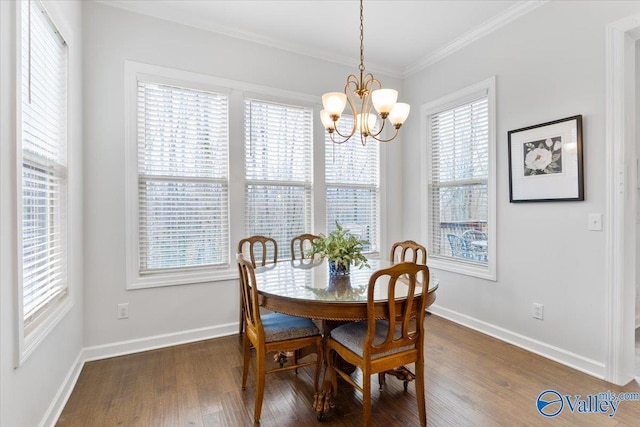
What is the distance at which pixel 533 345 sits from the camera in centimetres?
282

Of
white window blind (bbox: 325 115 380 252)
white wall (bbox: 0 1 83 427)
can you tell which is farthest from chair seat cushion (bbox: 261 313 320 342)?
white window blind (bbox: 325 115 380 252)

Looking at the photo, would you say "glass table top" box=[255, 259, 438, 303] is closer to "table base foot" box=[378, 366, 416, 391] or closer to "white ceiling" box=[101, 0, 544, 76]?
"table base foot" box=[378, 366, 416, 391]

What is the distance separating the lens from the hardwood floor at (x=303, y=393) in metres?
1.92

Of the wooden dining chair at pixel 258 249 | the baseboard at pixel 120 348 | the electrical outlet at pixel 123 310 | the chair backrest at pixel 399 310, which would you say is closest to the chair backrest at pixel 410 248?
the chair backrest at pixel 399 310

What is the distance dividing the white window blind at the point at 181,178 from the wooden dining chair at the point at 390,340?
1834 millimetres

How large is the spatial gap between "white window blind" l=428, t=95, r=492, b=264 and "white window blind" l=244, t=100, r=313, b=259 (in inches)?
61.1

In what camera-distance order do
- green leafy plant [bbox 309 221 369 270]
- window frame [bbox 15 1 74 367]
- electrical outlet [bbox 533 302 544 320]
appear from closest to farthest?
1. window frame [bbox 15 1 74 367]
2. green leafy plant [bbox 309 221 369 270]
3. electrical outlet [bbox 533 302 544 320]

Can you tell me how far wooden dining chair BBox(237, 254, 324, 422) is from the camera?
1884 mm

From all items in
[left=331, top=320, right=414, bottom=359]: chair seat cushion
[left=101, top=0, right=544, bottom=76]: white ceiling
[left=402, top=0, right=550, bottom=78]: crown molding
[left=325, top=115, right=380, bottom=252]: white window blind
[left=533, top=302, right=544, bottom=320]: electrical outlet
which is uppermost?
[left=101, top=0, right=544, bottom=76]: white ceiling

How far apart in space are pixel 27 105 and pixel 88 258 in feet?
4.81

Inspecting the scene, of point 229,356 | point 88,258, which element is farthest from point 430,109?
point 88,258

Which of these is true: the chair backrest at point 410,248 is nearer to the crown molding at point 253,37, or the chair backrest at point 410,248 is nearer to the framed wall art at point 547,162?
the framed wall art at point 547,162

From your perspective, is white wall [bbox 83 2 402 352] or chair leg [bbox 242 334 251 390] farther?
white wall [bbox 83 2 402 352]

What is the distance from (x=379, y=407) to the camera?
79.7 inches
